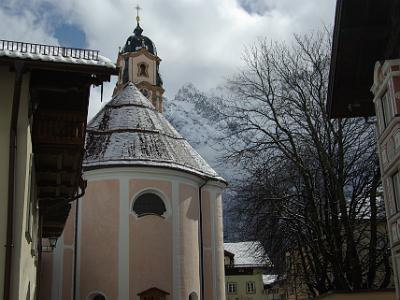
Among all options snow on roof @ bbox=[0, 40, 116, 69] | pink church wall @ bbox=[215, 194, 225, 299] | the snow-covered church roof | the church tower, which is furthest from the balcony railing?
the church tower

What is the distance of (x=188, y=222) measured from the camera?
26547 mm

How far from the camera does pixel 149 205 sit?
25.8 meters

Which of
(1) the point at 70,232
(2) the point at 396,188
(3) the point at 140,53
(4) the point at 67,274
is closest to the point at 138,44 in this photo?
(3) the point at 140,53

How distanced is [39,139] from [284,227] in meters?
11.1

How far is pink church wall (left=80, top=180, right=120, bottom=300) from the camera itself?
948 inches

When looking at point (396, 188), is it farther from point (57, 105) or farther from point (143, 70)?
point (143, 70)

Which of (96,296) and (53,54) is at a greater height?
(53,54)

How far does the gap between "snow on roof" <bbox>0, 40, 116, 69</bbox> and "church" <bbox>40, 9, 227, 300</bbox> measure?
14.6 m

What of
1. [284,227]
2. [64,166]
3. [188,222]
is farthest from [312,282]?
[64,166]

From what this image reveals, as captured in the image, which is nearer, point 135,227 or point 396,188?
point 396,188

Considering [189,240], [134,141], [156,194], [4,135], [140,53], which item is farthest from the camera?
[140,53]

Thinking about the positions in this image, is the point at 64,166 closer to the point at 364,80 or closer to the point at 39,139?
the point at 39,139

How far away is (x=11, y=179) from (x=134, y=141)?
18191mm

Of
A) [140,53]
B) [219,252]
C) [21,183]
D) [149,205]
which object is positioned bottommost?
[219,252]
